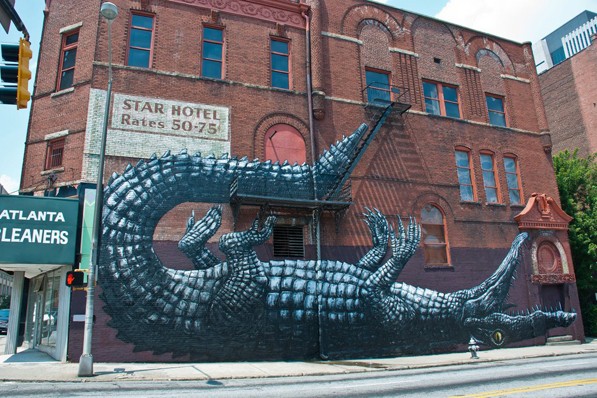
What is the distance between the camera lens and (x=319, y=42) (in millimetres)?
19703

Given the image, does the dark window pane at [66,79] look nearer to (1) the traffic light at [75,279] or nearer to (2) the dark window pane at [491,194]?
(1) the traffic light at [75,279]

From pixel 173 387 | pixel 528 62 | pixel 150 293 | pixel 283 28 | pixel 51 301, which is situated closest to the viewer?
pixel 173 387

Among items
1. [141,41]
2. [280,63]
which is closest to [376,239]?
[280,63]

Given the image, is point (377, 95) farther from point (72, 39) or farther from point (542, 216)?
point (72, 39)

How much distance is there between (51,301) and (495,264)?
17.4 metres

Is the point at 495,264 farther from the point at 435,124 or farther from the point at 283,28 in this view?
the point at 283,28

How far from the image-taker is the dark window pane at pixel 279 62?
1919 centimetres

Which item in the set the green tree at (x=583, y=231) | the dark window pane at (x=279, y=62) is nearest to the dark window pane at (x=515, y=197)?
the green tree at (x=583, y=231)

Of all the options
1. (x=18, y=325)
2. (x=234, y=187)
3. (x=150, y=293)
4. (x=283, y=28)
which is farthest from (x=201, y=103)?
(x=18, y=325)

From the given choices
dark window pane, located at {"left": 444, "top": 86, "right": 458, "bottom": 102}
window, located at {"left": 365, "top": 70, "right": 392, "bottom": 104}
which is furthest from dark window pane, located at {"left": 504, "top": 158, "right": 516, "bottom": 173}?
window, located at {"left": 365, "top": 70, "right": 392, "bottom": 104}

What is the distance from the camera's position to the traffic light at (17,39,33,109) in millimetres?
8148

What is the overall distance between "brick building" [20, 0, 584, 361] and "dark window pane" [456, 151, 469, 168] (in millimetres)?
50

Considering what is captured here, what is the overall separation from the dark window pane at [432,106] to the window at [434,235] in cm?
458

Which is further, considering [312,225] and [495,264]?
[495,264]
